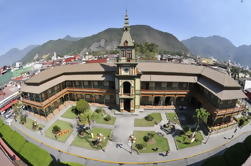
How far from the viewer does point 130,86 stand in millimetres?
42125

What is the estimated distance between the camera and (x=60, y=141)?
112ft

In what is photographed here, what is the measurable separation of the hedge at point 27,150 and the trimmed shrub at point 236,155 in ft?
Answer: 99.6

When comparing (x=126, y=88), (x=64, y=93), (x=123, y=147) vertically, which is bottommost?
(x=123, y=147)

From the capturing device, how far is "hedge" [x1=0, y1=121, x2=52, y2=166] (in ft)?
84.6

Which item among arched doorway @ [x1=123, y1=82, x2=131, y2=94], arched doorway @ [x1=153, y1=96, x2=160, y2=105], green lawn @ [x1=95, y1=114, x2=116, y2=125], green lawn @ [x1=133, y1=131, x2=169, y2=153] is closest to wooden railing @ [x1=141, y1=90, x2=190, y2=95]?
arched doorway @ [x1=153, y1=96, x2=160, y2=105]

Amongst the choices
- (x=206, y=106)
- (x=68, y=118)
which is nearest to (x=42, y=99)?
(x=68, y=118)

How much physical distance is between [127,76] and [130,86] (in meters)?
3.32

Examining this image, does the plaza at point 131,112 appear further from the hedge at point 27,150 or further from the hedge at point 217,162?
the hedge at point 217,162

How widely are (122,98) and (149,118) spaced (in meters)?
9.65

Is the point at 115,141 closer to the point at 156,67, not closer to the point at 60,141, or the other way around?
the point at 60,141

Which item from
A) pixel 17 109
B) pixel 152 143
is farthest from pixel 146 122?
pixel 17 109

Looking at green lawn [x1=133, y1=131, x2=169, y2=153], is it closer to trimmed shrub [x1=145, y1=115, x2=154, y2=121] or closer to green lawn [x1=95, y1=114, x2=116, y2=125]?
trimmed shrub [x1=145, y1=115, x2=154, y2=121]

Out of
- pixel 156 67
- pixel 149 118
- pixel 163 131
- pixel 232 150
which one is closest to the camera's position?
pixel 232 150

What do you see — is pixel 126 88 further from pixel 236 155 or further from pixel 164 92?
pixel 236 155
